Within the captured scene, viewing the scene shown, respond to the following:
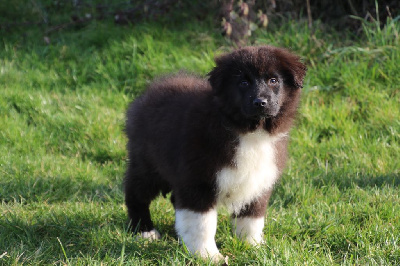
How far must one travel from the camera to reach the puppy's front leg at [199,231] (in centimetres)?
409

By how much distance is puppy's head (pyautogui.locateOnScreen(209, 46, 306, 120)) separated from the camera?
3906mm

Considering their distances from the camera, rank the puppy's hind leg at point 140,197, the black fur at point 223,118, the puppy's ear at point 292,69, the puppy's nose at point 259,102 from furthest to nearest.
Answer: the puppy's hind leg at point 140,197
the puppy's ear at point 292,69
the black fur at point 223,118
the puppy's nose at point 259,102

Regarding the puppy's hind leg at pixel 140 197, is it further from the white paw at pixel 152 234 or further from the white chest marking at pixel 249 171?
the white chest marking at pixel 249 171

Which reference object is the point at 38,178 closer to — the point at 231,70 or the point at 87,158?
the point at 87,158

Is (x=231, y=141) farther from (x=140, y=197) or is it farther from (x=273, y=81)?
(x=140, y=197)

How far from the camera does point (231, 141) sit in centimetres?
402

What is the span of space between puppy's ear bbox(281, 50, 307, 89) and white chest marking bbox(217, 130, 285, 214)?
384 millimetres

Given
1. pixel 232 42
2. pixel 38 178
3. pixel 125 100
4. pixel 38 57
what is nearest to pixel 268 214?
pixel 38 178

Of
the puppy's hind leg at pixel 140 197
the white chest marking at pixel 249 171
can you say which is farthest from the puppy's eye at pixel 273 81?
the puppy's hind leg at pixel 140 197

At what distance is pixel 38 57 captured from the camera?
7.82m

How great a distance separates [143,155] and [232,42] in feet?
11.1

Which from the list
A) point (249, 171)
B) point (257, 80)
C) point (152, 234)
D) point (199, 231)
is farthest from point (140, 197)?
point (257, 80)

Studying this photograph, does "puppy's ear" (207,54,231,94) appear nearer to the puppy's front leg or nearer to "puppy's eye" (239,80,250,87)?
"puppy's eye" (239,80,250,87)

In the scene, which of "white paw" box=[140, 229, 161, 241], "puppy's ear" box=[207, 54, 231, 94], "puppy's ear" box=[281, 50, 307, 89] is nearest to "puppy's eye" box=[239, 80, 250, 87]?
"puppy's ear" box=[207, 54, 231, 94]
